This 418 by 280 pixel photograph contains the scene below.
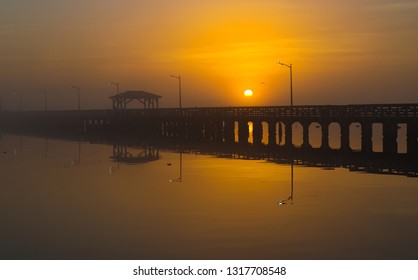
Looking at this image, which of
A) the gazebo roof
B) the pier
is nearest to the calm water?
the pier

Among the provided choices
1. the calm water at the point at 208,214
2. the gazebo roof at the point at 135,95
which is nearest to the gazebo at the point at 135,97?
the gazebo roof at the point at 135,95

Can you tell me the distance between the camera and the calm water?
20.8m

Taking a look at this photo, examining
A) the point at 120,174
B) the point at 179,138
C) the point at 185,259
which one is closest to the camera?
the point at 185,259

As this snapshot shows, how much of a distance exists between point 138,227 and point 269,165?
24819 mm

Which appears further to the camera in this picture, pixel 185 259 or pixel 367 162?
pixel 367 162

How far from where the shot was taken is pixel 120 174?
4362 centimetres

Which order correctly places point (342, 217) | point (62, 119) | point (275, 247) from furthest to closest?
1. point (62, 119)
2. point (342, 217)
3. point (275, 247)

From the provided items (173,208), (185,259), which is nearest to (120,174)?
(173,208)

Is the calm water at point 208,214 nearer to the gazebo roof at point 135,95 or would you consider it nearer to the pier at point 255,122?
the pier at point 255,122

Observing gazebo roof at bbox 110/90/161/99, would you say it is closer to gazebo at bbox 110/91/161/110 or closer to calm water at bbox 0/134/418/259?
gazebo at bbox 110/91/161/110

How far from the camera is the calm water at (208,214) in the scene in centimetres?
2078

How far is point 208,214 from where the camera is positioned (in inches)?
1060

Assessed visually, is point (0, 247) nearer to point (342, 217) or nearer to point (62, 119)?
point (342, 217)

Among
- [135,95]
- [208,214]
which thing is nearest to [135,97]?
[135,95]
